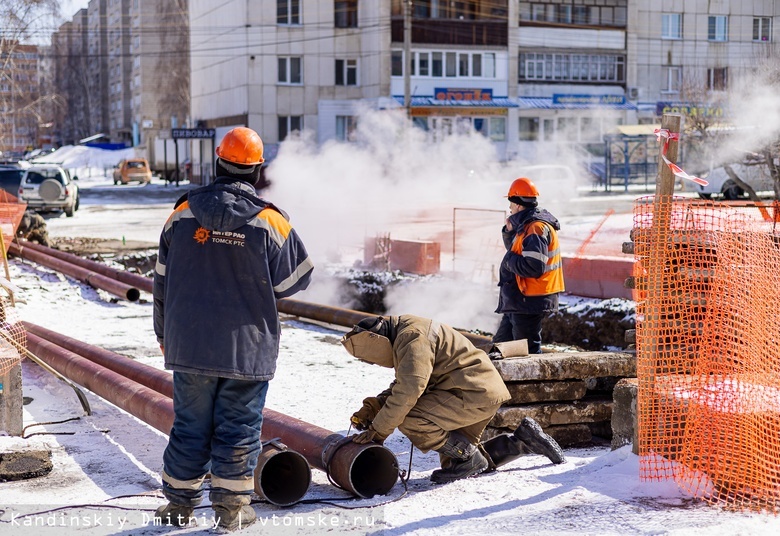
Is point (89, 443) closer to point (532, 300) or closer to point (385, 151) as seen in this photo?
point (532, 300)

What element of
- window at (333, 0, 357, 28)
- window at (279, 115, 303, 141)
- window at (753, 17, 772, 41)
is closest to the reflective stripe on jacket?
window at (753, 17, 772, 41)

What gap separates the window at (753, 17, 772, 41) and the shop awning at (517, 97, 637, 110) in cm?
747

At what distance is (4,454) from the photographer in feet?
17.2

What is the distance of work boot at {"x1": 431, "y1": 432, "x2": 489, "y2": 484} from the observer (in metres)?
5.09

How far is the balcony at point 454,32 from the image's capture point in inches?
1868

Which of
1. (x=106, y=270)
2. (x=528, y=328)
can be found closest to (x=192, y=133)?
(x=106, y=270)

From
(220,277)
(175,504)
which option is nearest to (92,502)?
(175,504)

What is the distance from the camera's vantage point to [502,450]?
Answer: 5.40m

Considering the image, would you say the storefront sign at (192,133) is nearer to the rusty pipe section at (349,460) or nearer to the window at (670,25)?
the window at (670,25)

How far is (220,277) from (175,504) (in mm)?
1055

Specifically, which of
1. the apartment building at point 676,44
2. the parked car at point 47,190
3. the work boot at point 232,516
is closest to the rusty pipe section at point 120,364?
the work boot at point 232,516

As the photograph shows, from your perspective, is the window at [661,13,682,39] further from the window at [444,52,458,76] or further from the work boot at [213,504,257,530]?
the work boot at [213,504,257,530]

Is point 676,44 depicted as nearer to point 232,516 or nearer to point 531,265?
point 531,265

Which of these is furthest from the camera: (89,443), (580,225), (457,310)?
(580,225)
